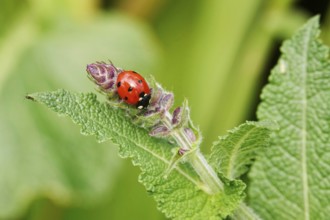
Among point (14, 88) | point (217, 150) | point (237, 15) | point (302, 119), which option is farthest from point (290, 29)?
point (217, 150)

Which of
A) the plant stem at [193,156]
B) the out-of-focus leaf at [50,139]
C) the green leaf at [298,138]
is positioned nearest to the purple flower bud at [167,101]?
the plant stem at [193,156]

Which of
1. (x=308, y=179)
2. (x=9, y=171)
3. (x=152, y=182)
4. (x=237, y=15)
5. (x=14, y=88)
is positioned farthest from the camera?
(x=237, y=15)

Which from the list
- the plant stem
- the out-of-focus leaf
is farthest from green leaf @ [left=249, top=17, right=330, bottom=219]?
the out-of-focus leaf

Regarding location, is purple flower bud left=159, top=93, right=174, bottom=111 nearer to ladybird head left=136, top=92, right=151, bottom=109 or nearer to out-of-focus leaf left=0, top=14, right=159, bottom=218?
ladybird head left=136, top=92, right=151, bottom=109

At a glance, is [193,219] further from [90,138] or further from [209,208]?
[90,138]

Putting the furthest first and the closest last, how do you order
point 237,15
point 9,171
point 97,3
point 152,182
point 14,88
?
point 97,3 < point 237,15 < point 14,88 < point 9,171 < point 152,182

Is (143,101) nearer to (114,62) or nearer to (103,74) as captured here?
(103,74)

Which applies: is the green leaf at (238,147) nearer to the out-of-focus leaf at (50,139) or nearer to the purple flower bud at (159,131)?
the purple flower bud at (159,131)
